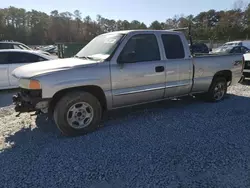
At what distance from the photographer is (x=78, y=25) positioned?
8456 cm

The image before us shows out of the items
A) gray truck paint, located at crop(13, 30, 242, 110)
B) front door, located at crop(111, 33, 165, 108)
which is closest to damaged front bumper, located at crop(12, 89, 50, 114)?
gray truck paint, located at crop(13, 30, 242, 110)

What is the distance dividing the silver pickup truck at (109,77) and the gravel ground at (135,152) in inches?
18.4

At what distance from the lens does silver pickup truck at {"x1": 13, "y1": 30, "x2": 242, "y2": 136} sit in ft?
12.2

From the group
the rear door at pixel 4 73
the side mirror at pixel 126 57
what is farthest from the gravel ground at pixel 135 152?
the rear door at pixel 4 73

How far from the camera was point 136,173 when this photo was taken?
2846 mm

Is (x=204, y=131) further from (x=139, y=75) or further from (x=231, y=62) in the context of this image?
Result: (x=231, y=62)

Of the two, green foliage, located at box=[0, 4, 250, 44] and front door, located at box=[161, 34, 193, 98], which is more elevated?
green foliage, located at box=[0, 4, 250, 44]

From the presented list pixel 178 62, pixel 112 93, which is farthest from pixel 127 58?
pixel 178 62

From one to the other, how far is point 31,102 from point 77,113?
0.80 metres

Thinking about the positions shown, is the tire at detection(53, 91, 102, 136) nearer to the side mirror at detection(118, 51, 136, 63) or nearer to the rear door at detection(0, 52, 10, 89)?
the side mirror at detection(118, 51, 136, 63)

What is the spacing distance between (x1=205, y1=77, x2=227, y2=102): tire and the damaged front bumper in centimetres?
418

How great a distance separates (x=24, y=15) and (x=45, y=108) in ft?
283

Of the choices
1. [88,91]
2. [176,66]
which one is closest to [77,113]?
[88,91]

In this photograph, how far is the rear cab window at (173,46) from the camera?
4816mm
